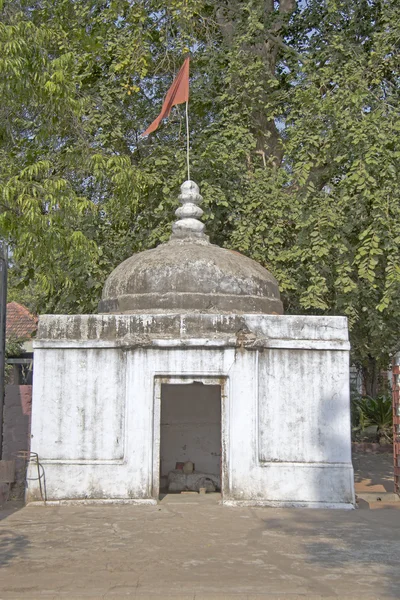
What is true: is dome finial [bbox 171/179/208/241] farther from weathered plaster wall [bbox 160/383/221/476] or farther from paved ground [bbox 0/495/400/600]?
paved ground [bbox 0/495/400/600]

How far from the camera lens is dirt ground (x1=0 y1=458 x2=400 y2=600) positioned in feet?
18.0

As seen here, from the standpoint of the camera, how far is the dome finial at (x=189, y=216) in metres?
10.6

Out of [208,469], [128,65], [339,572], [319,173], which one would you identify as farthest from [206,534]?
[128,65]

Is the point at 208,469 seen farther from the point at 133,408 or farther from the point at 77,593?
the point at 77,593

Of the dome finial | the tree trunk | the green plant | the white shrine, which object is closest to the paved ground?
the white shrine

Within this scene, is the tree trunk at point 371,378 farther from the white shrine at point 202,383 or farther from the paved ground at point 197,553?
the paved ground at point 197,553

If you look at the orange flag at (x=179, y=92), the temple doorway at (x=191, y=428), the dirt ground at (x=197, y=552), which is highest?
the orange flag at (x=179, y=92)

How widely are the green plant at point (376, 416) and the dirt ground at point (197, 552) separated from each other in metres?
10.0

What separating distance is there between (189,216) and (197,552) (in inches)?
214

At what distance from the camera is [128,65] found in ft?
43.7

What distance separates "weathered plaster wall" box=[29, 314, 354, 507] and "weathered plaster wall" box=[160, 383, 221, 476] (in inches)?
96.2

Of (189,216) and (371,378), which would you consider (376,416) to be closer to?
(371,378)

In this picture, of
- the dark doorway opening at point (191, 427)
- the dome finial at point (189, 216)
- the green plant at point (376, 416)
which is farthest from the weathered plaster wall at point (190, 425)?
the green plant at point (376, 416)

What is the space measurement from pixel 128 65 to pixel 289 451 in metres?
7.75
